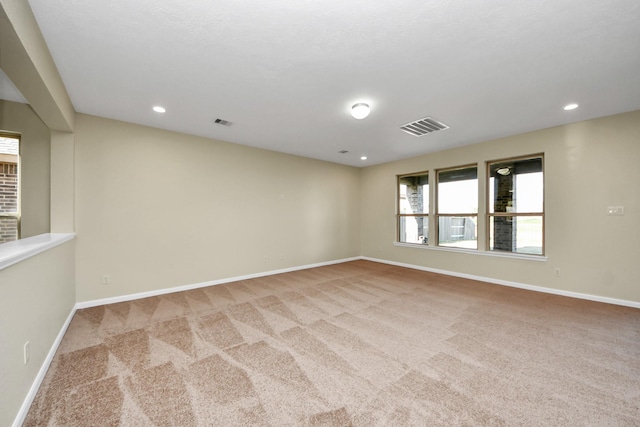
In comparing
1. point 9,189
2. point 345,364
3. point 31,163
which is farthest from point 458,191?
point 9,189

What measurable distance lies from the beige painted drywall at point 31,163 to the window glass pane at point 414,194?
20.9 ft

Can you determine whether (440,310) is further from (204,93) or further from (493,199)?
(204,93)

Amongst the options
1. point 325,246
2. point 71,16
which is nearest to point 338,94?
point 71,16

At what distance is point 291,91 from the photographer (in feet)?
8.84

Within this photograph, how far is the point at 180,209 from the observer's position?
3986 mm

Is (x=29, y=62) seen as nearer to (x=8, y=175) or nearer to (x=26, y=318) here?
(x=26, y=318)

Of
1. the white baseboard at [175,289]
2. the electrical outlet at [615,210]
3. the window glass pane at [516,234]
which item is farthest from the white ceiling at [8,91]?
the electrical outlet at [615,210]

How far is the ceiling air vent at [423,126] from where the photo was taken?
3.57 metres

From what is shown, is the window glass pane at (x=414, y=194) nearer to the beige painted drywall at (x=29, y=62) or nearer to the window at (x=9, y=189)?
the beige painted drywall at (x=29, y=62)

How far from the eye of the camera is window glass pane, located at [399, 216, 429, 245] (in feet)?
18.7

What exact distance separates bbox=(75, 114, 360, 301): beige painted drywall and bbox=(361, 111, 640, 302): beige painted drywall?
3984 mm

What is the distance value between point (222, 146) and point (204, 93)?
176 cm

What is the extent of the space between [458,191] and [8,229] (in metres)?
7.27

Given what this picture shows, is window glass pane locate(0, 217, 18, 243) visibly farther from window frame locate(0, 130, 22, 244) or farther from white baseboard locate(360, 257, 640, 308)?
white baseboard locate(360, 257, 640, 308)
